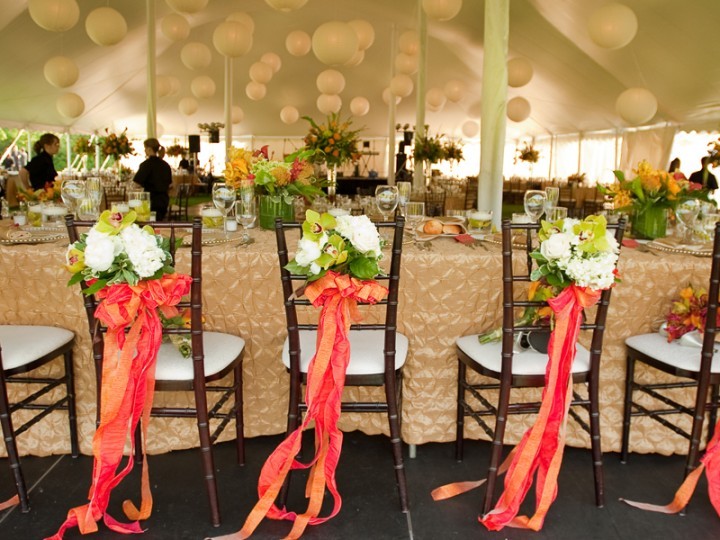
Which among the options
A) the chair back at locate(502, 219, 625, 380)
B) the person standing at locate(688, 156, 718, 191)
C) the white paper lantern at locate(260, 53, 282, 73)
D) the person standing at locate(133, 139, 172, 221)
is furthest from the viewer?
the white paper lantern at locate(260, 53, 282, 73)

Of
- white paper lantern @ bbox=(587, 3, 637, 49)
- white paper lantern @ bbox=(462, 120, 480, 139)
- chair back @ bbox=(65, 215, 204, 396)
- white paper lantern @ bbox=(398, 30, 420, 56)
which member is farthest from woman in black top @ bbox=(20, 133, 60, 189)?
white paper lantern @ bbox=(462, 120, 480, 139)

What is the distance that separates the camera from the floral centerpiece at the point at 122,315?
6.09ft

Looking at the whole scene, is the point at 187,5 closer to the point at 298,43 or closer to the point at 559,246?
the point at 298,43

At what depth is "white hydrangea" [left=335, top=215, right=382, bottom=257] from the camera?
187cm

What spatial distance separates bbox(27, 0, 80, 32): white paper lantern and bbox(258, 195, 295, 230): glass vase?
366cm

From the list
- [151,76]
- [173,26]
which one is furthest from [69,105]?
[173,26]

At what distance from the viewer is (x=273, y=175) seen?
2902mm

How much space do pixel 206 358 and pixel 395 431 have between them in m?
0.72

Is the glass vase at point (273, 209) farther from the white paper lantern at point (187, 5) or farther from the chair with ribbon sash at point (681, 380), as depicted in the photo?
the white paper lantern at point (187, 5)

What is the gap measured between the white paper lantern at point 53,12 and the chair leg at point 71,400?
13.0ft

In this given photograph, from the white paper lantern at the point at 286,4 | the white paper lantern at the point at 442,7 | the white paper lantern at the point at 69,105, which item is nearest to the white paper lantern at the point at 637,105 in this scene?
the white paper lantern at the point at 442,7

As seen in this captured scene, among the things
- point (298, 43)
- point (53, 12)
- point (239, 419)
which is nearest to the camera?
point (239, 419)

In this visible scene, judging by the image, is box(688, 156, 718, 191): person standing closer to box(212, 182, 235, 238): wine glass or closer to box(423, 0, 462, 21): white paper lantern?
box(212, 182, 235, 238): wine glass

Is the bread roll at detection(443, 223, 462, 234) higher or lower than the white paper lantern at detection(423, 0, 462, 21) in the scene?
lower
